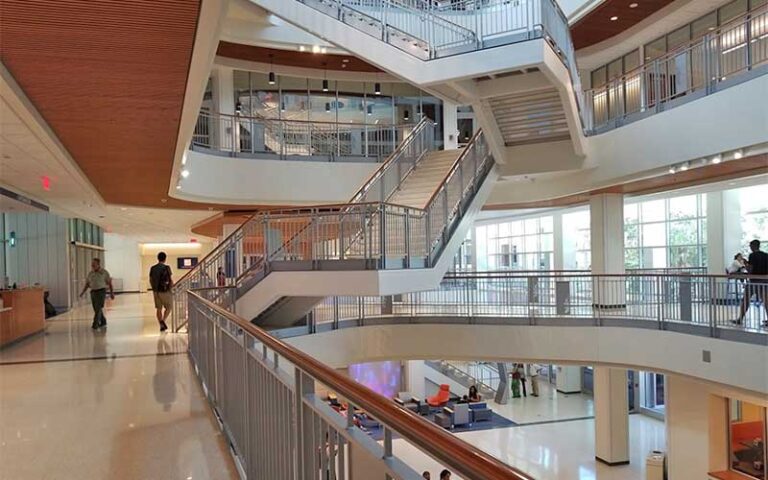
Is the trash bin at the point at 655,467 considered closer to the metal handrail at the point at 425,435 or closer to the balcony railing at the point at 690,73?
the balcony railing at the point at 690,73

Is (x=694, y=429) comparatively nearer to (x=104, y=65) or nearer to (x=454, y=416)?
(x=454, y=416)

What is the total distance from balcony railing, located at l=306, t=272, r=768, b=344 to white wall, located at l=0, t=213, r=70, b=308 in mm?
12152

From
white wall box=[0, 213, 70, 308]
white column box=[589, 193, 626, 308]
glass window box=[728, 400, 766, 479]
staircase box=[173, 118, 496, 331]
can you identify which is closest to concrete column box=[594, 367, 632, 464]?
white column box=[589, 193, 626, 308]

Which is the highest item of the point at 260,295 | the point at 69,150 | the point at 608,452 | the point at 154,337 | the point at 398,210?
the point at 69,150

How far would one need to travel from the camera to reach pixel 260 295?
10.5 metres

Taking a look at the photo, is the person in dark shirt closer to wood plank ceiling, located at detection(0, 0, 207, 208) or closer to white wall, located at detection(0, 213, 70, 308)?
wood plank ceiling, located at detection(0, 0, 207, 208)

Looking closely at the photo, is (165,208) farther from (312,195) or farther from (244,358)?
(244,358)

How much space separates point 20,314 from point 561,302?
37.8 feet

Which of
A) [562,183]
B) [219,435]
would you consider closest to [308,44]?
[562,183]

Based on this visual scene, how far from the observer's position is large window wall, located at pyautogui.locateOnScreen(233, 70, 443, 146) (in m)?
19.3

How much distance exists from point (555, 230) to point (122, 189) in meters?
19.1

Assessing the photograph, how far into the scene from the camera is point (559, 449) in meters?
16.5

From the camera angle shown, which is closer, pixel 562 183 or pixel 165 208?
pixel 562 183

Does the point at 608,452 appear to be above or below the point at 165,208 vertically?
below
